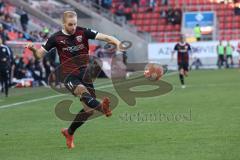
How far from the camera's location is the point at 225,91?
2250cm

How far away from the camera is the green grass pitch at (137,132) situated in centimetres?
991

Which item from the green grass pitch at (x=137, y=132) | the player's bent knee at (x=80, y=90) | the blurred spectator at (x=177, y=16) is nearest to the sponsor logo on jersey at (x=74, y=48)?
the player's bent knee at (x=80, y=90)

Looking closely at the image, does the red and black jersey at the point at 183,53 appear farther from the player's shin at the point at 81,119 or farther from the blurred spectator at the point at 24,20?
the player's shin at the point at 81,119

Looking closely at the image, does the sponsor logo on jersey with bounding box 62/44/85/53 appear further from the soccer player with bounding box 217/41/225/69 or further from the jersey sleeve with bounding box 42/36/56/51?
the soccer player with bounding box 217/41/225/69

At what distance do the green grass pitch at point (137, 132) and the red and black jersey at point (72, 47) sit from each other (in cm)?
124

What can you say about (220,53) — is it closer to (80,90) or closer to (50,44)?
(50,44)

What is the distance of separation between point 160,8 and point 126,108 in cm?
3194

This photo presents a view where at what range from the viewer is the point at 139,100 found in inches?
790

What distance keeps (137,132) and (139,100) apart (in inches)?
Result: 305

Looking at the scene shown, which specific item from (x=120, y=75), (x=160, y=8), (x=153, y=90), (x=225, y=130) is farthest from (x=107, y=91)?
(x=160, y=8)

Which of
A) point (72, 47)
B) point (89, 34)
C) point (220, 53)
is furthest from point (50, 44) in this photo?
point (220, 53)

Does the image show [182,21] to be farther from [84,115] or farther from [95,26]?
[84,115]

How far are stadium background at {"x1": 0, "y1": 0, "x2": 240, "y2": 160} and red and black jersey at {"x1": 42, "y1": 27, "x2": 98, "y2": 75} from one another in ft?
4.11

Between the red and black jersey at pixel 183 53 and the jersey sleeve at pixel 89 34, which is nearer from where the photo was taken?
the jersey sleeve at pixel 89 34
